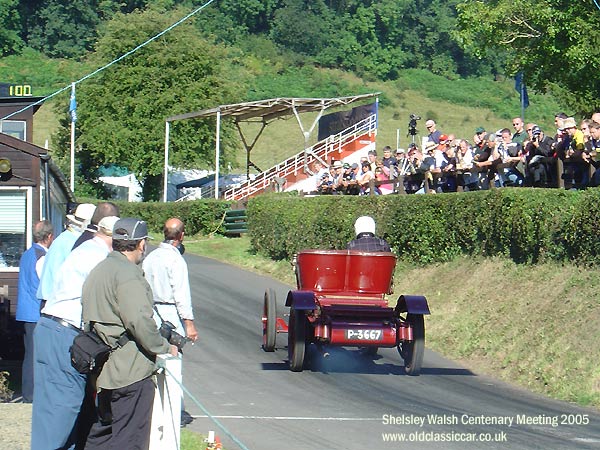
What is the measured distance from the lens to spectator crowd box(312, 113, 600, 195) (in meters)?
18.5

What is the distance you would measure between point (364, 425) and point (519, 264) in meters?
8.43

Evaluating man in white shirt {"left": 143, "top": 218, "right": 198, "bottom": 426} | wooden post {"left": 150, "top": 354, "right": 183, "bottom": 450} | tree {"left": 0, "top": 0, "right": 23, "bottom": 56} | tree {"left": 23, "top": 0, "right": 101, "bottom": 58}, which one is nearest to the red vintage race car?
man in white shirt {"left": 143, "top": 218, "right": 198, "bottom": 426}

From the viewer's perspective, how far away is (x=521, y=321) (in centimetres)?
1745

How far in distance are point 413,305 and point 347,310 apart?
0.92 m

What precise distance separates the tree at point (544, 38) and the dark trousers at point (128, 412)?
2227cm

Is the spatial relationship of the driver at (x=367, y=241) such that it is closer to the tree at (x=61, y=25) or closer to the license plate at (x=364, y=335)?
the license plate at (x=364, y=335)

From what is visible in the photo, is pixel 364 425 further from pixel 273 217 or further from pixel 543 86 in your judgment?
pixel 543 86

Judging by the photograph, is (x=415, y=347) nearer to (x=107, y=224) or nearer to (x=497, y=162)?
(x=497, y=162)

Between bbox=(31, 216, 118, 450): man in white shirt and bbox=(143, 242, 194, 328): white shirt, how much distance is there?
2.01m

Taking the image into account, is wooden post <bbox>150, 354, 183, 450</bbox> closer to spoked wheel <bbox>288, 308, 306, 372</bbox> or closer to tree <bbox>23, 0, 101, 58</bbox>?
spoked wheel <bbox>288, 308, 306, 372</bbox>

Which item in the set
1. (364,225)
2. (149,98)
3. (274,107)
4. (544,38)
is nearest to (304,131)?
(274,107)

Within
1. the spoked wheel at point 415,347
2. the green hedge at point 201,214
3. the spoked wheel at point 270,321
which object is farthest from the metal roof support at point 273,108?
the spoked wheel at point 415,347

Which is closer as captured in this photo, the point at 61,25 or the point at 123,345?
the point at 123,345

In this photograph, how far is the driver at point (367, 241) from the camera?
54.4 ft
